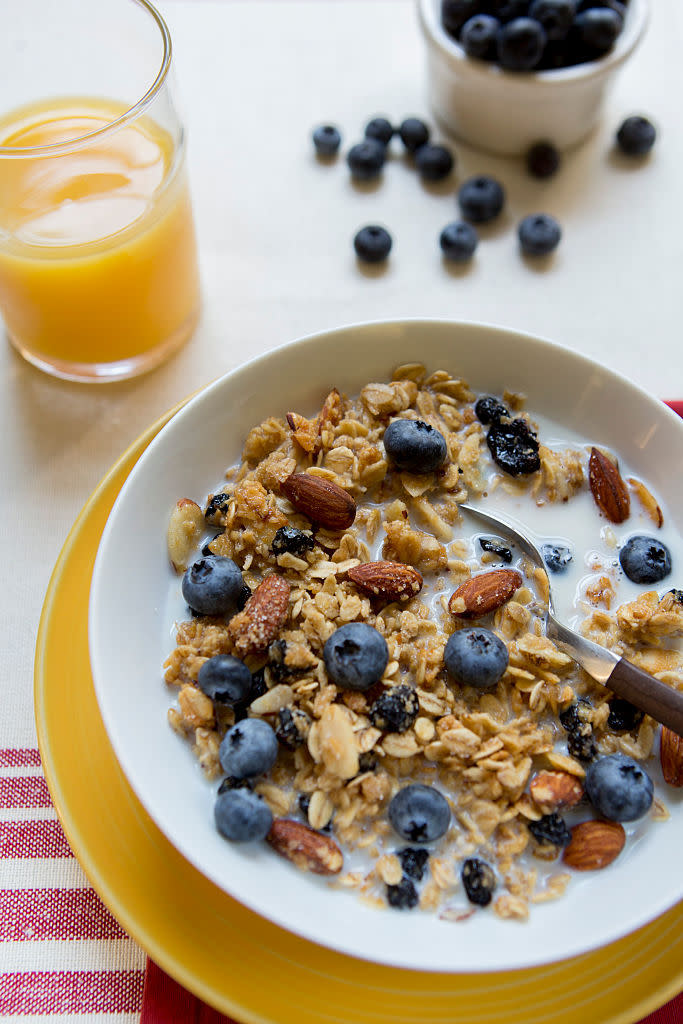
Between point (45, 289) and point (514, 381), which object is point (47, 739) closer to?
point (45, 289)

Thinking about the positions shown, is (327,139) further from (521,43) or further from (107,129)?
(107,129)

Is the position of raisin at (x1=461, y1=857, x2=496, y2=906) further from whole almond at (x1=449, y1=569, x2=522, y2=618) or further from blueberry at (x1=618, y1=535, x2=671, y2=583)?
blueberry at (x1=618, y1=535, x2=671, y2=583)

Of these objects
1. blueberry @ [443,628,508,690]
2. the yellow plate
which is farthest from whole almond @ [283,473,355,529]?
the yellow plate

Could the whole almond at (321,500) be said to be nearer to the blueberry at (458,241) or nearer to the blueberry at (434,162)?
the blueberry at (458,241)

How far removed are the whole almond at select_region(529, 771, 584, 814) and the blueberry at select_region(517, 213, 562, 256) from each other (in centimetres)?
102

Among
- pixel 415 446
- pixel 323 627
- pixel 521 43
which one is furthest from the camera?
pixel 521 43

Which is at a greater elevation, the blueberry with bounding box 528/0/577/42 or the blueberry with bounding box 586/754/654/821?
the blueberry with bounding box 528/0/577/42

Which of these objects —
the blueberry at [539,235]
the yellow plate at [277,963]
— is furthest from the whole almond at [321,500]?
the blueberry at [539,235]

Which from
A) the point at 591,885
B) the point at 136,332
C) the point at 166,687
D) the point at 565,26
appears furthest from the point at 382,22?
the point at 591,885

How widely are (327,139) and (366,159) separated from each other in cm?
10

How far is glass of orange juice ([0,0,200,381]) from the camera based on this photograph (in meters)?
1.32

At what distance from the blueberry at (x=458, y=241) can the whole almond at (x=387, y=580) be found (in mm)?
763

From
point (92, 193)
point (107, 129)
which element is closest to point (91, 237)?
point (92, 193)

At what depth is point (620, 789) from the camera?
3.25 feet
